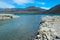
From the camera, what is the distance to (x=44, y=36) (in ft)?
26.1

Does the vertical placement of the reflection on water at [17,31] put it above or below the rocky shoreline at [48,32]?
below

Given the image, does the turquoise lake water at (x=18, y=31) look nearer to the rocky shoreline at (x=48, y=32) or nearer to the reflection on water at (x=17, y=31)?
the reflection on water at (x=17, y=31)

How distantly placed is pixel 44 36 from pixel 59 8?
64.2 m

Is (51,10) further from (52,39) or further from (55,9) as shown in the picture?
(52,39)

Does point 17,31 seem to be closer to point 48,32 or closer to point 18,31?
point 18,31

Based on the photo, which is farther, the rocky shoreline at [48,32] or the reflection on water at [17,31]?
the reflection on water at [17,31]

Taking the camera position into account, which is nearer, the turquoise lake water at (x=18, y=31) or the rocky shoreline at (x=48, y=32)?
the rocky shoreline at (x=48, y=32)

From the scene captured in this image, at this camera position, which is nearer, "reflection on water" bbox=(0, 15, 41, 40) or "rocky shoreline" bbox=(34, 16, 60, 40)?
"rocky shoreline" bbox=(34, 16, 60, 40)

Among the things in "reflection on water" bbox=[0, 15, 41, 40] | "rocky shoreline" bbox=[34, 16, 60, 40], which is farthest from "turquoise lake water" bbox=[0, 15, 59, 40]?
"rocky shoreline" bbox=[34, 16, 60, 40]

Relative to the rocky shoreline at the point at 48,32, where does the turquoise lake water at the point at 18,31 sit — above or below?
below

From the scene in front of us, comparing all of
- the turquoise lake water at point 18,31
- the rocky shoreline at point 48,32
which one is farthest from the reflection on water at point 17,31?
the rocky shoreline at point 48,32

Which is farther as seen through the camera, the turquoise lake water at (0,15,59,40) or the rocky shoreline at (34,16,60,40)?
the turquoise lake water at (0,15,59,40)

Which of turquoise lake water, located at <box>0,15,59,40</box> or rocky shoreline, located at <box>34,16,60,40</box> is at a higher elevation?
rocky shoreline, located at <box>34,16,60,40</box>

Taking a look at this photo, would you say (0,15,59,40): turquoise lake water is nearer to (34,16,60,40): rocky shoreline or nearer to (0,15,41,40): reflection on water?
(0,15,41,40): reflection on water
